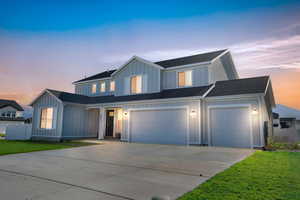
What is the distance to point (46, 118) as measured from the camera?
1519 centimetres

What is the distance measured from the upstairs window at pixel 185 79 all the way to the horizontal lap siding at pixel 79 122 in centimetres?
823

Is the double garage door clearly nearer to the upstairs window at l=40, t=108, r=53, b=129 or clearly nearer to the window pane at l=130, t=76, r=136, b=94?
the window pane at l=130, t=76, r=136, b=94

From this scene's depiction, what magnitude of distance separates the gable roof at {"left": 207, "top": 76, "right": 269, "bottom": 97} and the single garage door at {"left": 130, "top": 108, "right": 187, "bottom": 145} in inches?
99.6

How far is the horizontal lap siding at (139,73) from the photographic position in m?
14.1

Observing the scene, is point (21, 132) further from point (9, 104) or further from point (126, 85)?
point (9, 104)

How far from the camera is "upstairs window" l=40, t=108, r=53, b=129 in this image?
48.5 ft

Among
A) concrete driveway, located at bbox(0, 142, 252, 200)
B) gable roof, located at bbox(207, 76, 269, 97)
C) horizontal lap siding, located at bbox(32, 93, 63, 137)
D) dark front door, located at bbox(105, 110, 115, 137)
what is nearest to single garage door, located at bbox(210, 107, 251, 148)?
gable roof, located at bbox(207, 76, 269, 97)

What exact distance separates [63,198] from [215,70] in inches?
515

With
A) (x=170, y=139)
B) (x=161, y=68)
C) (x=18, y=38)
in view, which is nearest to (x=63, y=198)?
(x=170, y=139)

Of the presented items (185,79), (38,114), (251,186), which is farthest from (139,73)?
(251,186)

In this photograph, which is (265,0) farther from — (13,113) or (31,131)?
(13,113)

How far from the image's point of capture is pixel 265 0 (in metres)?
11.2

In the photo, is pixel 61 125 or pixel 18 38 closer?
pixel 61 125

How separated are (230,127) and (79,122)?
11.8 m
